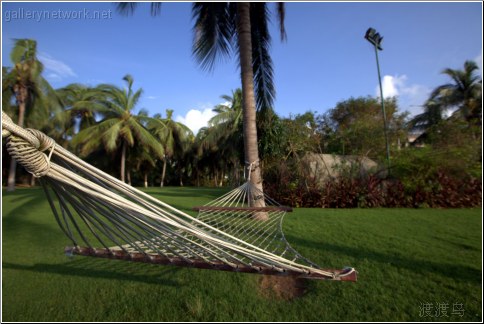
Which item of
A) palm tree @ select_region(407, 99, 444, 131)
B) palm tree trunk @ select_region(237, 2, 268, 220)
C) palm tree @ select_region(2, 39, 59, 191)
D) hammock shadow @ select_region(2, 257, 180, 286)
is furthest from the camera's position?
palm tree @ select_region(407, 99, 444, 131)

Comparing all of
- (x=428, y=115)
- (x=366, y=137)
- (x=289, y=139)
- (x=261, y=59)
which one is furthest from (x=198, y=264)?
(x=428, y=115)

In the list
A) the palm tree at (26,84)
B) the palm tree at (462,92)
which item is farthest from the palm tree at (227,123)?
the palm tree at (462,92)

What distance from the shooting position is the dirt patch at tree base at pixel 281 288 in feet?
7.70

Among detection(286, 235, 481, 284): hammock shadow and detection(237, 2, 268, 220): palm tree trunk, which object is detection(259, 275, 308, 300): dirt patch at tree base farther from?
detection(237, 2, 268, 220): palm tree trunk

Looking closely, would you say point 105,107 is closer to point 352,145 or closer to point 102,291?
point 352,145

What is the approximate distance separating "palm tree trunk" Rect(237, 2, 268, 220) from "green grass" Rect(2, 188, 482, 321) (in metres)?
1.11

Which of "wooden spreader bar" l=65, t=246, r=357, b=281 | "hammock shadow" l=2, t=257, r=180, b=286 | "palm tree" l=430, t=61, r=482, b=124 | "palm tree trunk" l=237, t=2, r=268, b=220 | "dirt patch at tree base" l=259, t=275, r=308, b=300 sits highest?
"palm tree" l=430, t=61, r=482, b=124

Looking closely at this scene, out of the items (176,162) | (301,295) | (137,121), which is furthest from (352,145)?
(176,162)

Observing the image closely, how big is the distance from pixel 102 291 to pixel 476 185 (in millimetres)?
8599

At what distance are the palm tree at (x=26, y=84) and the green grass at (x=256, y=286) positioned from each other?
11.7 meters

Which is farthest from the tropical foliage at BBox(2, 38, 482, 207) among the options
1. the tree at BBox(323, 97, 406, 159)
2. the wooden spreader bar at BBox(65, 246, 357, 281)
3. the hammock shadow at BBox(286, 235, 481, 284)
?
the wooden spreader bar at BBox(65, 246, 357, 281)

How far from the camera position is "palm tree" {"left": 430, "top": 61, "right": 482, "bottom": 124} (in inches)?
600

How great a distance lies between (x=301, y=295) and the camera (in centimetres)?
233

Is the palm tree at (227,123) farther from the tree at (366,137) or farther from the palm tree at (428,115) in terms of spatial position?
the palm tree at (428,115)
